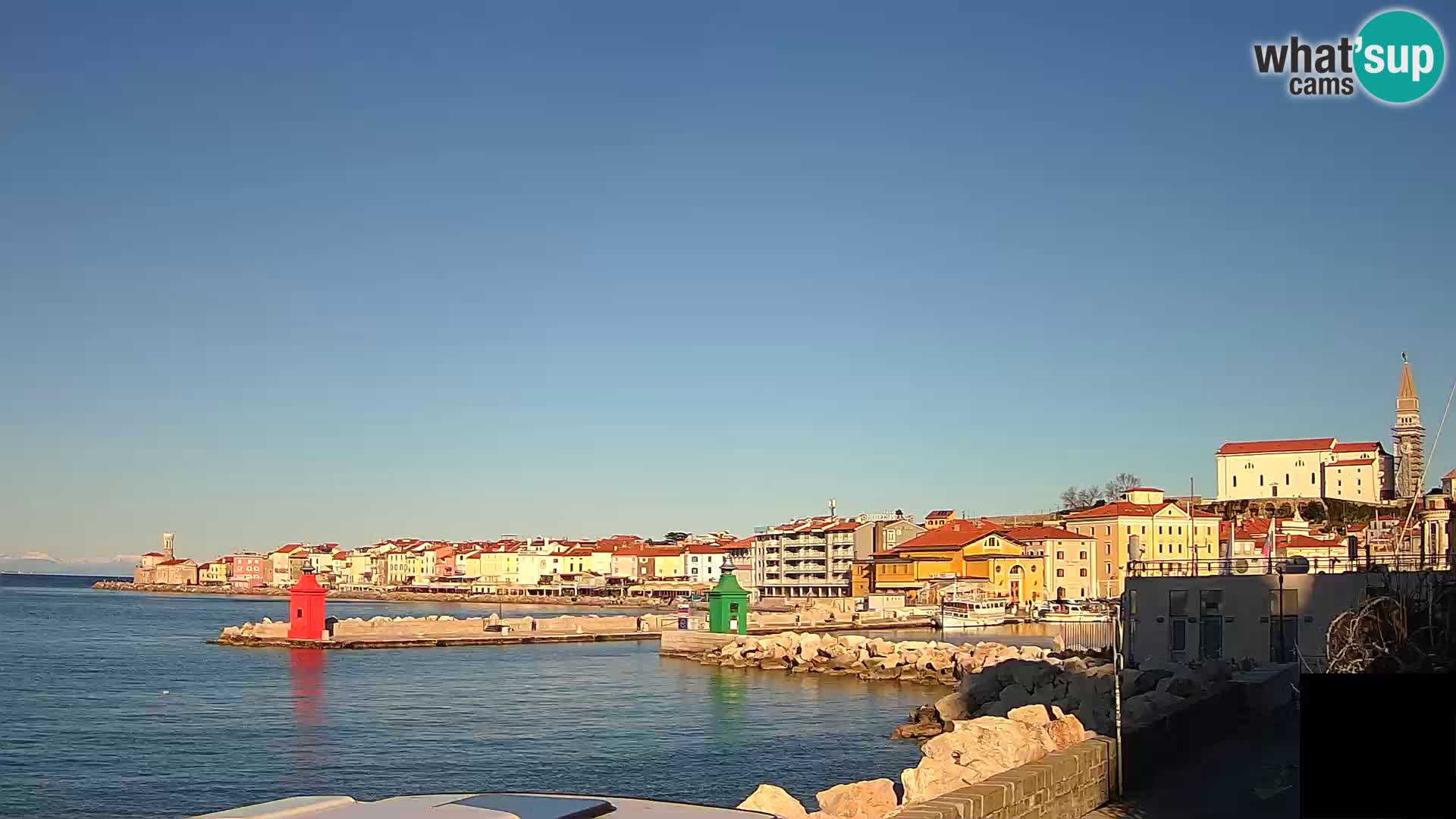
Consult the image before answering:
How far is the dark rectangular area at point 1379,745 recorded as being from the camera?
181 inches

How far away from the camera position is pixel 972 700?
2708 cm

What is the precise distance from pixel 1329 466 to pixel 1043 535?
103 ft

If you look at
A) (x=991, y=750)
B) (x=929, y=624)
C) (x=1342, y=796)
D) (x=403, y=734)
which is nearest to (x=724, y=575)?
(x=929, y=624)

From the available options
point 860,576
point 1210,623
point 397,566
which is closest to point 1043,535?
point 860,576

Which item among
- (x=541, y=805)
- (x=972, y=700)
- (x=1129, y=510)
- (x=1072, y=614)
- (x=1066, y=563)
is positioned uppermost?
(x=1129, y=510)

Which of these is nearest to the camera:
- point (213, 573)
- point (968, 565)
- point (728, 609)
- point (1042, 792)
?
point (1042, 792)

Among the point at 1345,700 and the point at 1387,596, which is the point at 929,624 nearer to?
the point at 1387,596

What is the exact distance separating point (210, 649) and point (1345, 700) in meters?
55.8

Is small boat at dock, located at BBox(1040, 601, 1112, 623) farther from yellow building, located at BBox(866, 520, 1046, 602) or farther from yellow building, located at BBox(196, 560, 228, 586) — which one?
yellow building, located at BBox(196, 560, 228, 586)

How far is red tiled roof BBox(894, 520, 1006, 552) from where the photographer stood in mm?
81812

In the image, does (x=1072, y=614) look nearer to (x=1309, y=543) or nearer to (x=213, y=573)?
(x=1309, y=543)

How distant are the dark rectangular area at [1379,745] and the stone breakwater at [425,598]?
88254 millimetres

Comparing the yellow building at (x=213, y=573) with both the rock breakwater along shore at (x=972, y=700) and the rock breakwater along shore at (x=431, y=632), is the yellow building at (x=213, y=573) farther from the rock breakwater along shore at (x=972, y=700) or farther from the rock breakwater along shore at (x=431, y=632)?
the rock breakwater along shore at (x=972, y=700)

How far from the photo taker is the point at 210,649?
179ft
